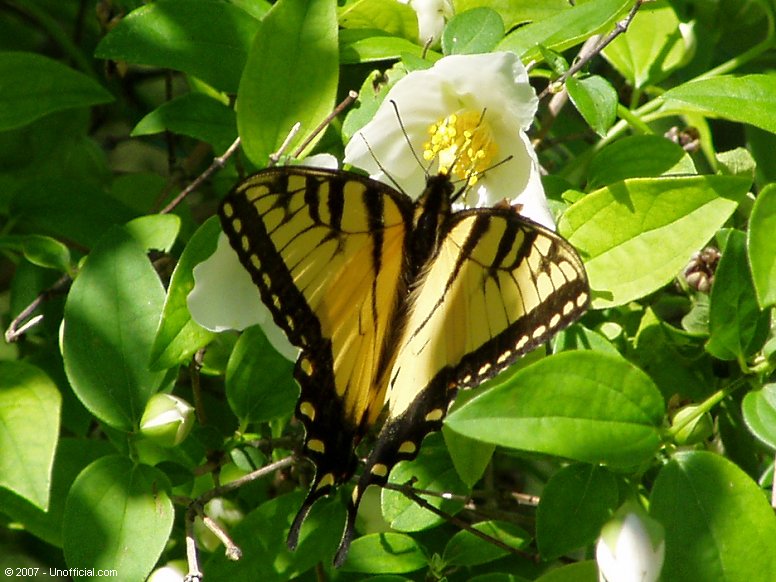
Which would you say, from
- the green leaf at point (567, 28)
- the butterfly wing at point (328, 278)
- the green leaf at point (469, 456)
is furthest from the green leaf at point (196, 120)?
the green leaf at point (469, 456)

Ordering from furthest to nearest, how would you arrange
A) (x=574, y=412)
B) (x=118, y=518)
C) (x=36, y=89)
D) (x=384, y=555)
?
(x=36, y=89)
(x=384, y=555)
(x=118, y=518)
(x=574, y=412)

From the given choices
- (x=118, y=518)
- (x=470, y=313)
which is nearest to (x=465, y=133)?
(x=470, y=313)

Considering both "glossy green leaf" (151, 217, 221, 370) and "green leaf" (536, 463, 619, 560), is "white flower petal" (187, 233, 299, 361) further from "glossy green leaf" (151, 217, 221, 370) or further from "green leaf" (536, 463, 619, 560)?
"green leaf" (536, 463, 619, 560)

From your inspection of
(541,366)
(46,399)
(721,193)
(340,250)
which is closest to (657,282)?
(721,193)

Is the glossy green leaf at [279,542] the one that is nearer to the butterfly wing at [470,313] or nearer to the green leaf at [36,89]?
the butterfly wing at [470,313]

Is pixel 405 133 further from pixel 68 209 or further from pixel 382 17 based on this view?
pixel 68 209
